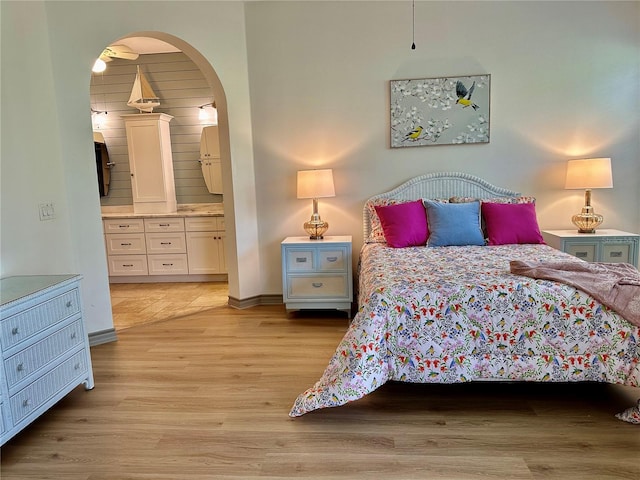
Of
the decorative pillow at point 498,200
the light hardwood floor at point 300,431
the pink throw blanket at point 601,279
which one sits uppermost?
the decorative pillow at point 498,200

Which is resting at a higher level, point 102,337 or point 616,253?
point 616,253

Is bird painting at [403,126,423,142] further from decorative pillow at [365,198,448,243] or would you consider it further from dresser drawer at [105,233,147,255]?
dresser drawer at [105,233,147,255]

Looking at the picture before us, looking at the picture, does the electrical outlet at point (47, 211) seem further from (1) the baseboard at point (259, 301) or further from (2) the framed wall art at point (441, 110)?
(2) the framed wall art at point (441, 110)

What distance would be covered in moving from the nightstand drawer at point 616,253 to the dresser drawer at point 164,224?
4365 millimetres

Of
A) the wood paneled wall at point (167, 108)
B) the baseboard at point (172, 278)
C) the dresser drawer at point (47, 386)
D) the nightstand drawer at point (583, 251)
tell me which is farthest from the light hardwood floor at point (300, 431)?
the wood paneled wall at point (167, 108)

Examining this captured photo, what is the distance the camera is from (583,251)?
375 centimetres

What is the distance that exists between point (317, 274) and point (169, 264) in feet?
7.67

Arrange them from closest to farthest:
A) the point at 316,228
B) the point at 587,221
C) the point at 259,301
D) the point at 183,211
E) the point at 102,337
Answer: the point at 102,337 → the point at 587,221 → the point at 316,228 → the point at 259,301 → the point at 183,211

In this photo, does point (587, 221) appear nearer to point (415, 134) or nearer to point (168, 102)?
point (415, 134)

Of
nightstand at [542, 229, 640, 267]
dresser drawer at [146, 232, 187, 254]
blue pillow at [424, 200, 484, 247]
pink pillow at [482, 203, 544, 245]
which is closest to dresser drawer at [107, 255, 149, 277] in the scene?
dresser drawer at [146, 232, 187, 254]

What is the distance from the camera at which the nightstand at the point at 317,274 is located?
12.7 ft

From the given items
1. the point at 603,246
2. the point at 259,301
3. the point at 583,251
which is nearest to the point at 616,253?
the point at 603,246

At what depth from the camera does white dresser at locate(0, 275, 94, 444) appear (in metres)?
2.10

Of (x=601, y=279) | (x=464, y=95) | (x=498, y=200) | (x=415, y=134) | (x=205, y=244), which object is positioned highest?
(x=464, y=95)
